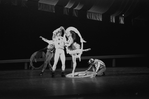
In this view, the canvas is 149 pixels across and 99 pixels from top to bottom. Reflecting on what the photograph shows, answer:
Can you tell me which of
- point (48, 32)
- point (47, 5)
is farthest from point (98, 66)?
point (48, 32)

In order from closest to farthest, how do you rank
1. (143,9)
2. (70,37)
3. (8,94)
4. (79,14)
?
(8,94) → (70,37) → (143,9) → (79,14)

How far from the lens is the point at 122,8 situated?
11445 mm

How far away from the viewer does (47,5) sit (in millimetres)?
12172

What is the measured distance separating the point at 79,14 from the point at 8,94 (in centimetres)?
747

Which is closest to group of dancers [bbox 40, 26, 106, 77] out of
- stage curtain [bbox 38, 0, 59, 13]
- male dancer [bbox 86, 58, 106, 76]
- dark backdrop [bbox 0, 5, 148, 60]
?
male dancer [bbox 86, 58, 106, 76]

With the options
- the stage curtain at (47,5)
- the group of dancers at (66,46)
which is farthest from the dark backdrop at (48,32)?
the group of dancers at (66,46)

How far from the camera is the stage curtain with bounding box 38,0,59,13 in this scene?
11630mm

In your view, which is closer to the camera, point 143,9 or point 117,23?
point 143,9

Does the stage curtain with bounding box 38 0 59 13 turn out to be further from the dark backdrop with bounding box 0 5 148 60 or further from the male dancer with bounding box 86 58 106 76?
the male dancer with bounding box 86 58 106 76

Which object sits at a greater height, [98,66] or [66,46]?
[66,46]

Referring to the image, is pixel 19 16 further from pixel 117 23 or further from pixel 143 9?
pixel 143 9

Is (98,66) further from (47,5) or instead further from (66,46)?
(47,5)

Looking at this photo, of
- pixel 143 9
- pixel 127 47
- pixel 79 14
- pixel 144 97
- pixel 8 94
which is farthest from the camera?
pixel 127 47

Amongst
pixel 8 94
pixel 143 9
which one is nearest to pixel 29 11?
pixel 143 9
